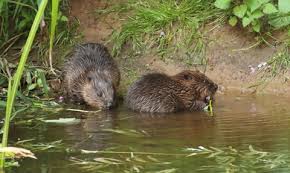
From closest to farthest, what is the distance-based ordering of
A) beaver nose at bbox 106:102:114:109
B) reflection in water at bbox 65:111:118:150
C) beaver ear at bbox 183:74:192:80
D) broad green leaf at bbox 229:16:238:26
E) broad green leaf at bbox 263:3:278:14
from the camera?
reflection in water at bbox 65:111:118:150 < beaver nose at bbox 106:102:114:109 < beaver ear at bbox 183:74:192:80 < broad green leaf at bbox 263:3:278:14 < broad green leaf at bbox 229:16:238:26

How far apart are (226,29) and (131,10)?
3.54ft

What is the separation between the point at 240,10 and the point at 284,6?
499 millimetres

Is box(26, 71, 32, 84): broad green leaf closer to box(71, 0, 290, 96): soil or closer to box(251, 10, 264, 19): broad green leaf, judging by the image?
box(71, 0, 290, 96): soil

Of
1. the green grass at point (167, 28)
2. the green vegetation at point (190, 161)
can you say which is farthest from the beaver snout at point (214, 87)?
the green vegetation at point (190, 161)

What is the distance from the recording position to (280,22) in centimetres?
780

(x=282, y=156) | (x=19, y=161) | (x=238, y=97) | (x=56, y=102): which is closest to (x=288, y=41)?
(x=238, y=97)

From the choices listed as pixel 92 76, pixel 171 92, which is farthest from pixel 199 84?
pixel 92 76

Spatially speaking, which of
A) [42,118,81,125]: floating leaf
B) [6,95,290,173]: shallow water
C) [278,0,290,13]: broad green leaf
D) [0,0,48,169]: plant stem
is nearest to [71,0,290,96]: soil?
[6,95,290,173]: shallow water

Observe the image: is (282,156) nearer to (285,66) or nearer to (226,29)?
(285,66)

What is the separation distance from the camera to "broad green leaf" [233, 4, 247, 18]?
769cm

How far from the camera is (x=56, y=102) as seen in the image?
744cm

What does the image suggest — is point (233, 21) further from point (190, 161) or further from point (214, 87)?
point (190, 161)

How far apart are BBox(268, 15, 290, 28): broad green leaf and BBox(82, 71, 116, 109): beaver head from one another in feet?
5.53

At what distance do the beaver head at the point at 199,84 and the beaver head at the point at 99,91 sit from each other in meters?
0.62
